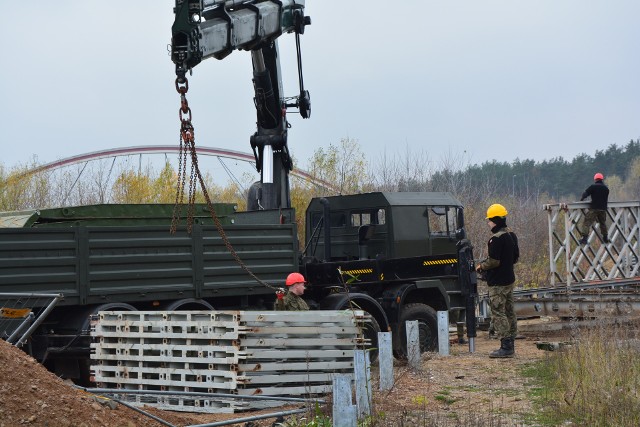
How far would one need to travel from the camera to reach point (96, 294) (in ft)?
42.9

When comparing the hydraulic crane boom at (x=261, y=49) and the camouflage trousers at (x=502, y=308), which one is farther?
the camouflage trousers at (x=502, y=308)

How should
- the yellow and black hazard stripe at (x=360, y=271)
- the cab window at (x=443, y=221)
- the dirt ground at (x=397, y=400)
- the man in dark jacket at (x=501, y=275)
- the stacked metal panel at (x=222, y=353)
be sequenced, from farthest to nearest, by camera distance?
the cab window at (x=443, y=221), the yellow and black hazard stripe at (x=360, y=271), the man in dark jacket at (x=501, y=275), the stacked metal panel at (x=222, y=353), the dirt ground at (x=397, y=400)

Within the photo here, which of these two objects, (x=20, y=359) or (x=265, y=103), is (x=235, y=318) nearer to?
(x=20, y=359)

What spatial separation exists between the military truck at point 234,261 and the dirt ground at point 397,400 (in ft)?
4.90

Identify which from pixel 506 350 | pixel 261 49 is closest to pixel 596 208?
pixel 506 350

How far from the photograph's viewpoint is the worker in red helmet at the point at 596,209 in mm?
20797

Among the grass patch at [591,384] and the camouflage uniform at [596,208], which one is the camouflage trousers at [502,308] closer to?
the grass patch at [591,384]


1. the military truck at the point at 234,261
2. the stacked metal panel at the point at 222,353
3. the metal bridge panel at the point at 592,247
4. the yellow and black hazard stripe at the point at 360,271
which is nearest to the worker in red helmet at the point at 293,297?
the military truck at the point at 234,261

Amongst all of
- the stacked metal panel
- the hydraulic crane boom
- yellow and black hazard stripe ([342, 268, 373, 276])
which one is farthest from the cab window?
the stacked metal panel

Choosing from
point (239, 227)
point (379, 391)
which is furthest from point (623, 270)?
point (379, 391)

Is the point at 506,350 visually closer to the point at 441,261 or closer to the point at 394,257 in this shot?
the point at 394,257

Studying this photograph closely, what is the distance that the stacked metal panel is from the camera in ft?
35.0

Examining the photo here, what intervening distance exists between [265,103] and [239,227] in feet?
14.8

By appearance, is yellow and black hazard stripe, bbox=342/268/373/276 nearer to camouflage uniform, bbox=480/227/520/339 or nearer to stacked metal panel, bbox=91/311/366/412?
camouflage uniform, bbox=480/227/520/339
